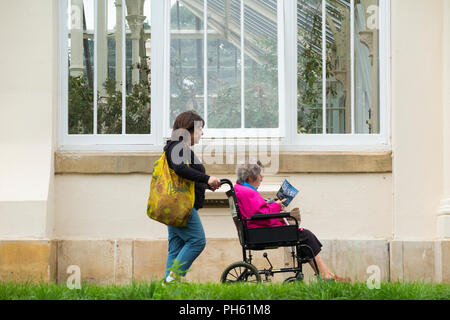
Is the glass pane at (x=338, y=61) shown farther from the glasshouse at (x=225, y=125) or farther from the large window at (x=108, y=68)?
the large window at (x=108, y=68)

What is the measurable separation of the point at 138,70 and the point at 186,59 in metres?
0.54

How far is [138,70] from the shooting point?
8.81 m

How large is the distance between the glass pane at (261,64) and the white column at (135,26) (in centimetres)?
114

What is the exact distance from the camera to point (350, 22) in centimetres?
882

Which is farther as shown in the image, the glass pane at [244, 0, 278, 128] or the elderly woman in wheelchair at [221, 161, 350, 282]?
the glass pane at [244, 0, 278, 128]

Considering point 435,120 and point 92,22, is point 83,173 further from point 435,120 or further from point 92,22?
point 435,120

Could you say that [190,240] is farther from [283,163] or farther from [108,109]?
[108,109]

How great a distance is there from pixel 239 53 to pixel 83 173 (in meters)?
2.08

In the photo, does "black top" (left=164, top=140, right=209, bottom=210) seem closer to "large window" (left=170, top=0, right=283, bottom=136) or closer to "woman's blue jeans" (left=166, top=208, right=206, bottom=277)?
"woman's blue jeans" (left=166, top=208, right=206, bottom=277)

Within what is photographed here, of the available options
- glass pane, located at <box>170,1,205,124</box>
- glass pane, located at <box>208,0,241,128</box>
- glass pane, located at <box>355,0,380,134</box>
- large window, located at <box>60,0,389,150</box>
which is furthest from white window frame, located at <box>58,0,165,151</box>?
glass pane, located at <box>355,0,380,134</box>

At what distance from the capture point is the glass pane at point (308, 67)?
28.8 feet

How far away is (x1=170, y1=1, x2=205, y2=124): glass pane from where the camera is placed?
8695 millimetres

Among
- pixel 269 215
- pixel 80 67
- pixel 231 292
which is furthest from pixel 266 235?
pixel 80 67

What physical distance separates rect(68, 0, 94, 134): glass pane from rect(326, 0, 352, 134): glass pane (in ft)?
8.40
